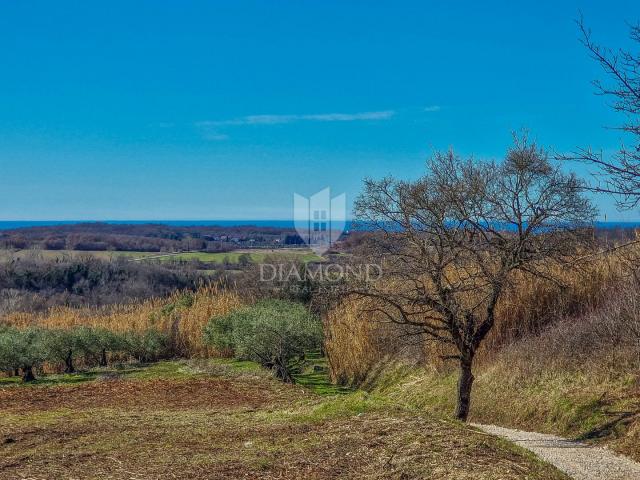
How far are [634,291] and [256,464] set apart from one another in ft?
25.9

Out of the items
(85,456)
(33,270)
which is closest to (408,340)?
(85,456)

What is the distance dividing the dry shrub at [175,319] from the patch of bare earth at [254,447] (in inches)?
541

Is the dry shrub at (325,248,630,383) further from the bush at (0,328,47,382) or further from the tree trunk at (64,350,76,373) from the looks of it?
the tree trunk at (64,350,76,373)

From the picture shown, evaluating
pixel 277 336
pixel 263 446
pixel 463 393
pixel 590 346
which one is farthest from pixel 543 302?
pixel 263 446

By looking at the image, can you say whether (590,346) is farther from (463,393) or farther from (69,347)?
(69,347)

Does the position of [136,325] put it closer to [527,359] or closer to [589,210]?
[527,359]

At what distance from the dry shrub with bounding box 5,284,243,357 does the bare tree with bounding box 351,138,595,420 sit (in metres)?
15.4

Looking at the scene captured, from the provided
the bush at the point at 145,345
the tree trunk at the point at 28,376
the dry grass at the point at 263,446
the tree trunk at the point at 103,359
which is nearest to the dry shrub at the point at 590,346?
the dry grass at the point at 263,446

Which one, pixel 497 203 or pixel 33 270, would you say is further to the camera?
pixel 33 270

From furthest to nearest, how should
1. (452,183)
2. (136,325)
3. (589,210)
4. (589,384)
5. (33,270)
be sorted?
1. (33,270)
2. (136,325)
3. (589,384)
4. (452,183)
5. (589,210)

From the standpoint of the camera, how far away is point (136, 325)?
1069 inches

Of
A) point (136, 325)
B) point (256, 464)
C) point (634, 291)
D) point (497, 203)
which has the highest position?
point (497, 203)

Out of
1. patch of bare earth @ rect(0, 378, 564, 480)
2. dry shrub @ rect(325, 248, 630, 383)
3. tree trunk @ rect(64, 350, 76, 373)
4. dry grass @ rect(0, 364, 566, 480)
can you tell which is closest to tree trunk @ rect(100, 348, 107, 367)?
tree trunk @ rect(64, 350, 76, 373)

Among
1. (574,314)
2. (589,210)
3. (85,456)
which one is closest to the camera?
(85,456)
